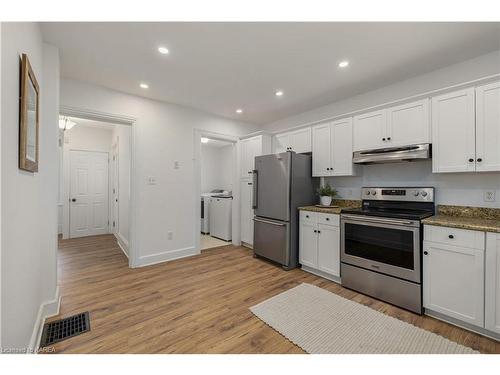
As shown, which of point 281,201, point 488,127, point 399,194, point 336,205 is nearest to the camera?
point 488,127

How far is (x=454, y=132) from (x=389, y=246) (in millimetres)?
1282

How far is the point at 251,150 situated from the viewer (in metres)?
4.20

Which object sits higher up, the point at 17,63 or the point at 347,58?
the point at 347,58

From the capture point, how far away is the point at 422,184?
2.61m

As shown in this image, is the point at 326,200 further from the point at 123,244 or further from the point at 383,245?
the point at 123,244

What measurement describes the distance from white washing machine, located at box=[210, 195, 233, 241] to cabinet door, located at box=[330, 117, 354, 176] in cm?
235

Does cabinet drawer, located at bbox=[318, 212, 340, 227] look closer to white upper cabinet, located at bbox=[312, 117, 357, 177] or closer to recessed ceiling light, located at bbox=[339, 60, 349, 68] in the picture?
white upper cabinet, located at bbox=[312, 117, 357, 177]

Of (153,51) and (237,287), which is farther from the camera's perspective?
(237,287)

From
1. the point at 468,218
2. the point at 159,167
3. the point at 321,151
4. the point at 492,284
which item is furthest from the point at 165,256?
the point at 468,218

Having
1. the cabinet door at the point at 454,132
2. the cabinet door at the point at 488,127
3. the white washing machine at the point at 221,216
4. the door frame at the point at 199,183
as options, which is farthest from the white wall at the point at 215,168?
the cabinet door at the point at 488,127

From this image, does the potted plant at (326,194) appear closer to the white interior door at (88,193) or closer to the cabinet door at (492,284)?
the cabinet door at (492,284)

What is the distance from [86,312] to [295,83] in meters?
3.43
